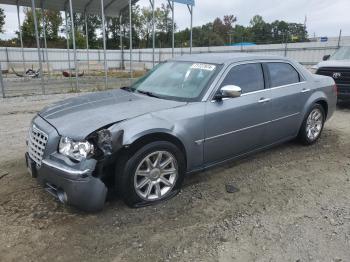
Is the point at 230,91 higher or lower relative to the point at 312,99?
higher

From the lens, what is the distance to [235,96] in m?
3.89

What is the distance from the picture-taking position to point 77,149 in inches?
122

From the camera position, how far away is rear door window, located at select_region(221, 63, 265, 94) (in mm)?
4227

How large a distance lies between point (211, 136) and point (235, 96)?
0.58 meters

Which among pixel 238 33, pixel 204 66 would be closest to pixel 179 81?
pixel 204 66

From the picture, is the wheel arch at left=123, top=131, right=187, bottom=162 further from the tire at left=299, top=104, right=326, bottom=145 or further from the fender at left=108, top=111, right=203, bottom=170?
the tire at left=299, top=104, right=326, bottom=145

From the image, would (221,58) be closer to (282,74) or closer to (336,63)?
(282,74)

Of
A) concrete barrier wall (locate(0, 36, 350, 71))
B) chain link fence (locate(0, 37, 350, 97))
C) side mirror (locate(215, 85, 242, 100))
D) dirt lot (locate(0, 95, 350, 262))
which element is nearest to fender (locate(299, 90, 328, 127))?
dirt lot (locate(0, 95, 350, 262))

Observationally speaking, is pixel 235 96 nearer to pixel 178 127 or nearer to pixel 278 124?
pixel 178 127

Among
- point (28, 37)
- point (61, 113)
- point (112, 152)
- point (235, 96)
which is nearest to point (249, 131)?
point (235, 96)

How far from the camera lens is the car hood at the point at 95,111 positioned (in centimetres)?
322

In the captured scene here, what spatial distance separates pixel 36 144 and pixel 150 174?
130cm

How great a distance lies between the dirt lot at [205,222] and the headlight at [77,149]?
2.29ft

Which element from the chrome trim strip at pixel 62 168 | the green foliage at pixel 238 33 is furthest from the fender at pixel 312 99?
the green foliage at pixel 238 33
